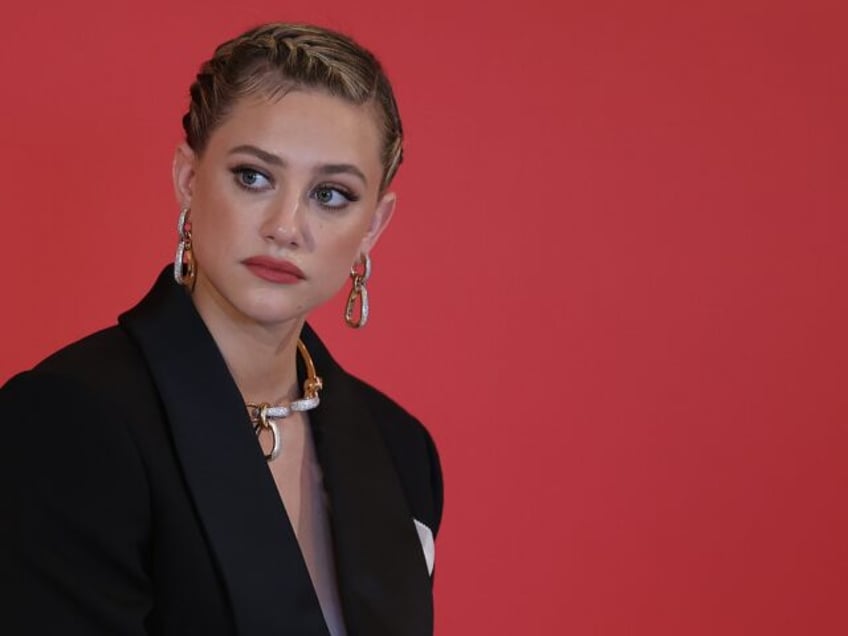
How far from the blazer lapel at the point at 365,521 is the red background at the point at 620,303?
41 cm

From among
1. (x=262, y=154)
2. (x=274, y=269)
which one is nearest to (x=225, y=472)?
→ (x=274, y=269)

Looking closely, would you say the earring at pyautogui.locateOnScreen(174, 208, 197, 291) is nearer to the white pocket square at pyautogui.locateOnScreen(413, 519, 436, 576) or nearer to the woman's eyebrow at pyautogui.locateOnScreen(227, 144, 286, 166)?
the woman's eyebrow at pyautogui.locateOnScreen(227, 144, 286, 166)

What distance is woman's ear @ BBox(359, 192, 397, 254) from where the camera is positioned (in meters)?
1.66

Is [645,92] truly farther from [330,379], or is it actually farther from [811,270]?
[330,379]

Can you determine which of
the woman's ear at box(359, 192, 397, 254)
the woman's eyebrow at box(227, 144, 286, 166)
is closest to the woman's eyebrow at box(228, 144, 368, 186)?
the woman's eyebrow at box(227, 144, 286, 166)

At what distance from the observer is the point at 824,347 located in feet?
7.99

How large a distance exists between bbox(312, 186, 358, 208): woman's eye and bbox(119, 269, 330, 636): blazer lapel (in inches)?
6.2

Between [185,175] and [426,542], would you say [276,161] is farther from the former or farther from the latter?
[426,542]

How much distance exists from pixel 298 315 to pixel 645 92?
885 millimetres

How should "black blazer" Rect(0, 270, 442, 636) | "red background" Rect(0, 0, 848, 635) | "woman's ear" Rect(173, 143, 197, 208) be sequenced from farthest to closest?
"red background" Rect(0, 0, 848, 635) < "woman's ear" Rect(173, 143, 197, 208) < "black blazer" Rect(0, 270, 442, 636)

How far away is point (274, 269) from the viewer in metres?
1.53

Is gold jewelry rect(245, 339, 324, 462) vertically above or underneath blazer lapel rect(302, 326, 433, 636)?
above

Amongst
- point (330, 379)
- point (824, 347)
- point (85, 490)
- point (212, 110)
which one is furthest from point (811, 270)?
point (85, 490)

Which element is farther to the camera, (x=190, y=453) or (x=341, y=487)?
(x=341, y=487)
